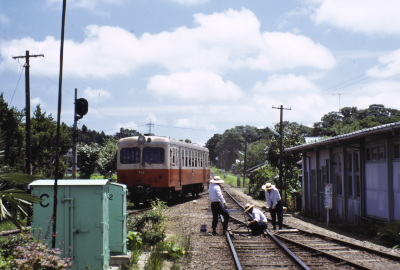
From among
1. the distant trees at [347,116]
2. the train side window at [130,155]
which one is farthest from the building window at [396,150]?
the distant trees at [347,116]

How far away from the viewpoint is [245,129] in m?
147

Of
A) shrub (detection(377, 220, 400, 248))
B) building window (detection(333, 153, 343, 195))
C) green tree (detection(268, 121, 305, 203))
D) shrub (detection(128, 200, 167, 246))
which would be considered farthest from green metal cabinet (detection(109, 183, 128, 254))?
green tree (detection(268, 121, 305, 203))

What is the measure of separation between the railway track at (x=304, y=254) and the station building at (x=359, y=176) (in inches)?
108

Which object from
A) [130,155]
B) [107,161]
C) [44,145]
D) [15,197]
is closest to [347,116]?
[107,161]

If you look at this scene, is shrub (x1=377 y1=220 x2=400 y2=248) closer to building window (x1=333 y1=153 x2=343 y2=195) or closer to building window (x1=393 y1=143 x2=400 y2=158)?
building window (x1=393 y1=143 x2=400 y2=158)

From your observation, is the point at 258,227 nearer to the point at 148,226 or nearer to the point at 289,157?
the point at 148,226

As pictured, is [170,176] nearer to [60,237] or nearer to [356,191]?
[356,191]

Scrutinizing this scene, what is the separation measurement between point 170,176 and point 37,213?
50.3 feet

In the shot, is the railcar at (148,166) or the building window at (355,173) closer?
the building window at (355,173)

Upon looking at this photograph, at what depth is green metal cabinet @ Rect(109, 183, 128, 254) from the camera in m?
8.93

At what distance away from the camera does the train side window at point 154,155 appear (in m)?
22.8

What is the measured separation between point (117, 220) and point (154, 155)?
13.9 meters

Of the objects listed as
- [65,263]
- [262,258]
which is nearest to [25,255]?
[65,263]

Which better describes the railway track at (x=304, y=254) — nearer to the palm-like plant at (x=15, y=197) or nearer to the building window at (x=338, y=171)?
the palm-like plant at (x=15, y=197)
